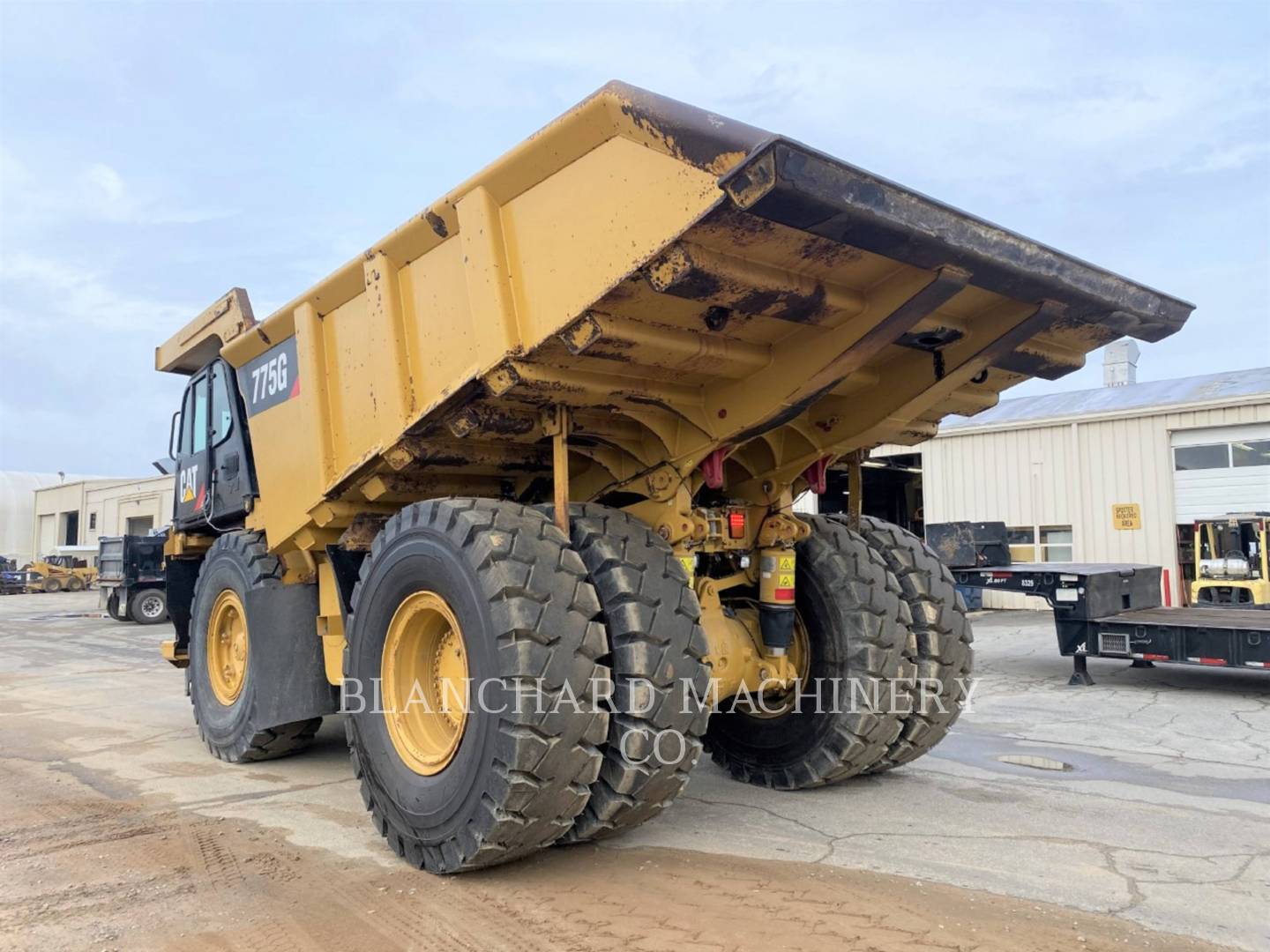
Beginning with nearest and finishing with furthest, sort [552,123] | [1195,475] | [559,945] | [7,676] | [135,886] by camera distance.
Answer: [559,945] → [552,123] → [135,886] → [7,676] → [1195,475]

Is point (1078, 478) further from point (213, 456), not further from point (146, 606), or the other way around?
point (146, 606)

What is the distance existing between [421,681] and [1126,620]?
873 cm

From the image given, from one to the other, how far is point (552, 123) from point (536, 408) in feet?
4.20

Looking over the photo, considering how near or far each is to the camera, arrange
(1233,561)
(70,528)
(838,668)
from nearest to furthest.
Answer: (838,668) → (1233,561) → (70,528)

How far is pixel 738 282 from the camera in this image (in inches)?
137

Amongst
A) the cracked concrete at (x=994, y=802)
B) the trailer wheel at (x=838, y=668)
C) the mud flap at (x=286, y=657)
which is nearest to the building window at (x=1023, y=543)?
the cracked concrete at (x=994, y=802)

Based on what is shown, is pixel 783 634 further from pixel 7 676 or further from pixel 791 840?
pixel 7 676

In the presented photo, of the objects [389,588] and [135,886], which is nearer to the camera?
[135,886]

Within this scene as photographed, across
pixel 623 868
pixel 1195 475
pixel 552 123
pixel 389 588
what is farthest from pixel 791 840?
pixel 1195 475

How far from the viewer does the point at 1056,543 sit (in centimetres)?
1995

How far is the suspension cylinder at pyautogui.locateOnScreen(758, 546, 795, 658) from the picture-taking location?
511cm

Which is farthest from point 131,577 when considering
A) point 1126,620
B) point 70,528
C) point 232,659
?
point 70,528

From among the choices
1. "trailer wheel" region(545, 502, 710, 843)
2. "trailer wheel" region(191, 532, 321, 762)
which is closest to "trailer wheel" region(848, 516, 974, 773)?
"trailer wheel" region(545, 502, 710, 843)

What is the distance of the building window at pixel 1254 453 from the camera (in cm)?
1764
